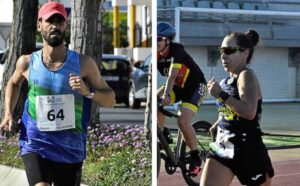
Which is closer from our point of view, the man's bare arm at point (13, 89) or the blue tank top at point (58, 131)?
the blue tank top at point (58, 131)

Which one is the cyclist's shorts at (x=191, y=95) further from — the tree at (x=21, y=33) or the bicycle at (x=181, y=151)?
the tree at (x=21, y=33)

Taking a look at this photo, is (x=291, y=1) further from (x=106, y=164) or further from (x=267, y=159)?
(x=106, y=164)

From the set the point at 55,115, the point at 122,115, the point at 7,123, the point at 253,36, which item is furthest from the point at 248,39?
the point at 122,115

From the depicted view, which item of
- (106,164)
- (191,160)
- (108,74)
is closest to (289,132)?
(191,160)

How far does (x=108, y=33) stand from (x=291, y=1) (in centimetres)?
4339

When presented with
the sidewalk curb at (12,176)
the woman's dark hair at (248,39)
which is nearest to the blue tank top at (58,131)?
the woman's dark hair at (248,39)

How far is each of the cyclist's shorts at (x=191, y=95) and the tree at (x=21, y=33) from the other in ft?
18.3

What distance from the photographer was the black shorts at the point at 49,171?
4.92 meters

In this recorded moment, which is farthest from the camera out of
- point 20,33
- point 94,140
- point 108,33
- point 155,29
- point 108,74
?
point 108,33

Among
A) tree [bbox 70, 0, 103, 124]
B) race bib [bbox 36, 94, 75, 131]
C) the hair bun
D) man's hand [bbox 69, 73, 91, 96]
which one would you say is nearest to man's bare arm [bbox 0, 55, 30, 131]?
race bib [bbox 36, 94, 75, 131]

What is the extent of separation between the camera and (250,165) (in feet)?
15.9

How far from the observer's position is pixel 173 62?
5473mm

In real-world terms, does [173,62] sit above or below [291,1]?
below

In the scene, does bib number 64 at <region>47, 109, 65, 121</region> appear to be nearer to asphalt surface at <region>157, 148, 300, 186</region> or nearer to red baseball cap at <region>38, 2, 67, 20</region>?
red baseball cap at <region>38, 2, 67, 20</region>
